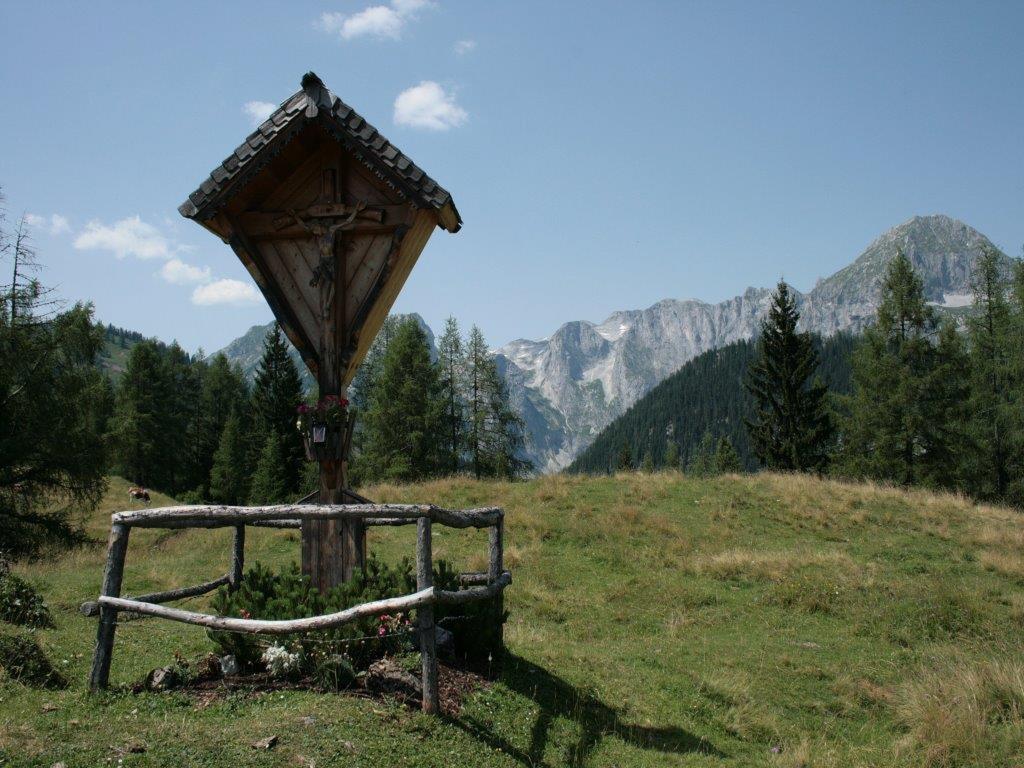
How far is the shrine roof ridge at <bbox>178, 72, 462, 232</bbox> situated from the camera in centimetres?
712

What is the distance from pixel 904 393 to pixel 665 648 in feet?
107

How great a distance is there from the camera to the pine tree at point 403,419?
44.4 metres

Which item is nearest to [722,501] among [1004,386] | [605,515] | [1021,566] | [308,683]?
[605,515]

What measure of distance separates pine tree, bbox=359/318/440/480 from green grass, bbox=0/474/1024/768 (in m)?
22.5

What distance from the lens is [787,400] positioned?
141 feet

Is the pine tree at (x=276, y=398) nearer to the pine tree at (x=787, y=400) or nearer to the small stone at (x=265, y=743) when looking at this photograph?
the pine tree at (x=787, y=400)

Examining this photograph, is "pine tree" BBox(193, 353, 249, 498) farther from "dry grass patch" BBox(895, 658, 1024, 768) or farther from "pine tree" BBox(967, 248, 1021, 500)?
"dry grass patch" BBox(895, 658, 1024, 768)

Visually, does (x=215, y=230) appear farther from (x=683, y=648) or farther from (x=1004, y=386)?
(x=1004, y=386)

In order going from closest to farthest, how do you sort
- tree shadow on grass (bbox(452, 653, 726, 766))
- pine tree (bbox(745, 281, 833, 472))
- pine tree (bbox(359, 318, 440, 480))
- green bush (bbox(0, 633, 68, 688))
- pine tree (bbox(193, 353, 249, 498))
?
tree shadow on grass (bbox(452, 653, 726, 766)), green bush (bbox(0, 633, 68, 688)), pine tree (bbox(745, 281, 833, 472)), pine tree (bbox(359, 318, 440, 480)), pine tree (bbox(193, 353, 249, 498))

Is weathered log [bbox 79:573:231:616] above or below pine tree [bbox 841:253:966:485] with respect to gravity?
below

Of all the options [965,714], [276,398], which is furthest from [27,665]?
[276,398]

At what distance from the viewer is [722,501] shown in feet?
68.4

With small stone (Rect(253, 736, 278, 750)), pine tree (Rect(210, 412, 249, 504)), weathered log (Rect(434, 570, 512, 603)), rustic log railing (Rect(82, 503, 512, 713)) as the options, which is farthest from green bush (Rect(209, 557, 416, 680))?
pine tree (Rect(210, 412, 249, 504))

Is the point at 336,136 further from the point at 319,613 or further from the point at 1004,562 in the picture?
the point at 1004,562
